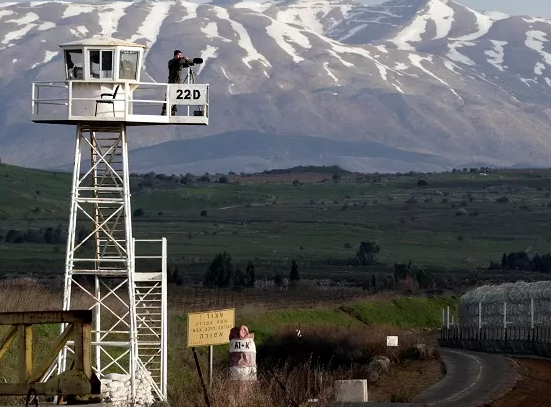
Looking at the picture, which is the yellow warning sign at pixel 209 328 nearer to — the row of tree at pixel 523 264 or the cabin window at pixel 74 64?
the cabin window at pixel 74 64

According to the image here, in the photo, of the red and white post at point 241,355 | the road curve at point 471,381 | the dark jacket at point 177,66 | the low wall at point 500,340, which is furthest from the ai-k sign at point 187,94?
the low wall at point 500,340

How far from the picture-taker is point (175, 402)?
139ft

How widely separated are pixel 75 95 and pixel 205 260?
10198cm

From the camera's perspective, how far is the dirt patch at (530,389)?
43.5 metres

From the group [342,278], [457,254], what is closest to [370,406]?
[342,278]

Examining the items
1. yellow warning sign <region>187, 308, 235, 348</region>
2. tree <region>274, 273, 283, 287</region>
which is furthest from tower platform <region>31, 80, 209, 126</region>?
tree <region>274, 273, 283, 287</region>

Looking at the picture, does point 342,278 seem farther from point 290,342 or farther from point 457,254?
point 290,342

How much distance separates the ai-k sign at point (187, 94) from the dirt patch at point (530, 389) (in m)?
10.1

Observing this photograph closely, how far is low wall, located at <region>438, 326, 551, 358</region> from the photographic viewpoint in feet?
213

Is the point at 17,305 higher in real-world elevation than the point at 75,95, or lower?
lower

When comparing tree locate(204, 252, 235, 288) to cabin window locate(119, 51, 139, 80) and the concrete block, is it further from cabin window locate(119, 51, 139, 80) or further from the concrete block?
the concrete block

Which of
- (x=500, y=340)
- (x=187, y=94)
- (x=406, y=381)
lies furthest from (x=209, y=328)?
(x=500, y=340)

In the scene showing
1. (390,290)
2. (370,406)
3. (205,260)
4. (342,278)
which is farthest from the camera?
(205,260)

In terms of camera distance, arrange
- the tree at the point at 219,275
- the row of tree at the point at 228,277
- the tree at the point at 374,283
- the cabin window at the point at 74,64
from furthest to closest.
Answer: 1. the row of tree at the point at 228,277
2. the tree at the point at 219,275
3. the tree at the point at 374,283
4. the cabin window at the point at 74,64
